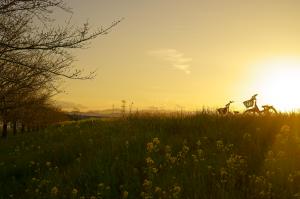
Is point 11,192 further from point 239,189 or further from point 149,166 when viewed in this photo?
point 239,189

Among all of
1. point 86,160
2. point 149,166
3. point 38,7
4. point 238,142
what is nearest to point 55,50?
point 38,7

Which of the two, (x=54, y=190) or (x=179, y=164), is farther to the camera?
(x=179, y=164)

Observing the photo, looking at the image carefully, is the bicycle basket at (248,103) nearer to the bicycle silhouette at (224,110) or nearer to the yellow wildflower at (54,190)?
the bicycle silhouette at (224,110)

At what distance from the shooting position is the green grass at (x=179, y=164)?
9.45 metres

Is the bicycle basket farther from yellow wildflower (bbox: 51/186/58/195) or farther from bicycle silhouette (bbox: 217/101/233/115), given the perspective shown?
yellow wildflower (bbox: 51/186/58/195)

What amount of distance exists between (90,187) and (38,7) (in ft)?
15.0

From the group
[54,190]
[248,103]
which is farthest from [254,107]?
[54,190]

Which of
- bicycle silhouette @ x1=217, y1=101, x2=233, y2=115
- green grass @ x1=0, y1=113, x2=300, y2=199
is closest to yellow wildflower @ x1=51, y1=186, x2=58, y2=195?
green grass @ x1=0, y1=113, x2=300, y2=199

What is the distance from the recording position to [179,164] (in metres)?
10.9

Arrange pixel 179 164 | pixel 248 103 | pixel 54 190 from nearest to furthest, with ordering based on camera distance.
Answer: pixel 54 190 < pixel 179 164 < pixel 248 103

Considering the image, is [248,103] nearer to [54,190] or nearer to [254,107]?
[254,107]

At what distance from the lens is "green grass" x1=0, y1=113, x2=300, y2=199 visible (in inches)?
372

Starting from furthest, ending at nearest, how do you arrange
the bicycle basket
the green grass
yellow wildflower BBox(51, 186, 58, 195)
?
the bicycle basket, yellow wildflower BBox(51, 186, 58, 195), the green grass

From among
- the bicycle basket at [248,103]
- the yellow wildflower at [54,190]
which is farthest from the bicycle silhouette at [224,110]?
the yellow wildflower at [54,190]
